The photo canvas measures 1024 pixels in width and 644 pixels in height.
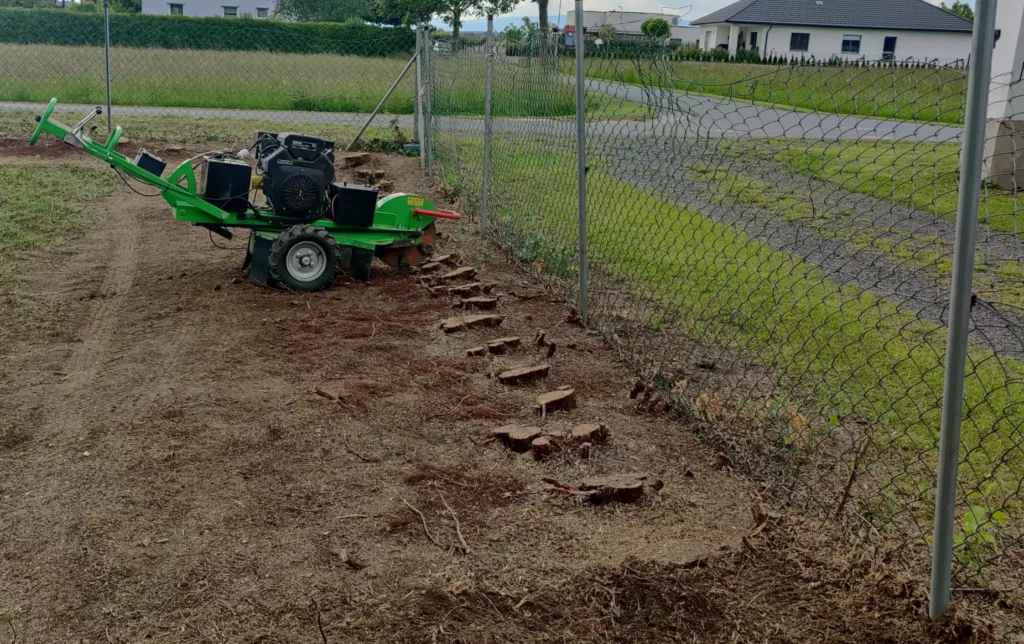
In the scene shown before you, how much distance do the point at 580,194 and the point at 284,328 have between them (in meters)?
2.12

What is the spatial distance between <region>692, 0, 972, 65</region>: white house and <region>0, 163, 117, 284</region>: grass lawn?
141 ft

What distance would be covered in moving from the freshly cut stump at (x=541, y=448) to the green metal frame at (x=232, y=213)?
136 inches

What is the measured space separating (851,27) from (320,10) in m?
33.5

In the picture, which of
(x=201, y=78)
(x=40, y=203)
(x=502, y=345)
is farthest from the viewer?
(x=201, y=78)

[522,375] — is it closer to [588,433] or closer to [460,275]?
[588,433]

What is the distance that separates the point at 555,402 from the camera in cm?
455

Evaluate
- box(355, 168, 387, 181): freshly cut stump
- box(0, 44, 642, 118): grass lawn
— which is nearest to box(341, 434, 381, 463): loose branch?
box(355, 168, 387, 181): freshly cut stump

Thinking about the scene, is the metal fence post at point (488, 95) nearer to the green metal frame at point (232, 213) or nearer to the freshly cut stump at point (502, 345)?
the green metal frame at point (232, 213)

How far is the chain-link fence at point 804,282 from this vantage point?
3.33 meters

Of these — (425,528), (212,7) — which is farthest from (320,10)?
(425,528)

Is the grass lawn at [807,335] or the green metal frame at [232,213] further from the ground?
the green metal frame at [232,213]

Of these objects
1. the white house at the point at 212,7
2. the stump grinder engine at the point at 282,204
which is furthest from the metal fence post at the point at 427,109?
the white house at the point at 212,7

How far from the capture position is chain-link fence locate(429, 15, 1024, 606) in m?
3.33

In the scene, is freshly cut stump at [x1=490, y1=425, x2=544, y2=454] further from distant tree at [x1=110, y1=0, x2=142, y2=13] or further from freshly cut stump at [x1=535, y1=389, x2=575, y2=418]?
distant tree at [x1=110, y1=0, x2=142, y2=13]
